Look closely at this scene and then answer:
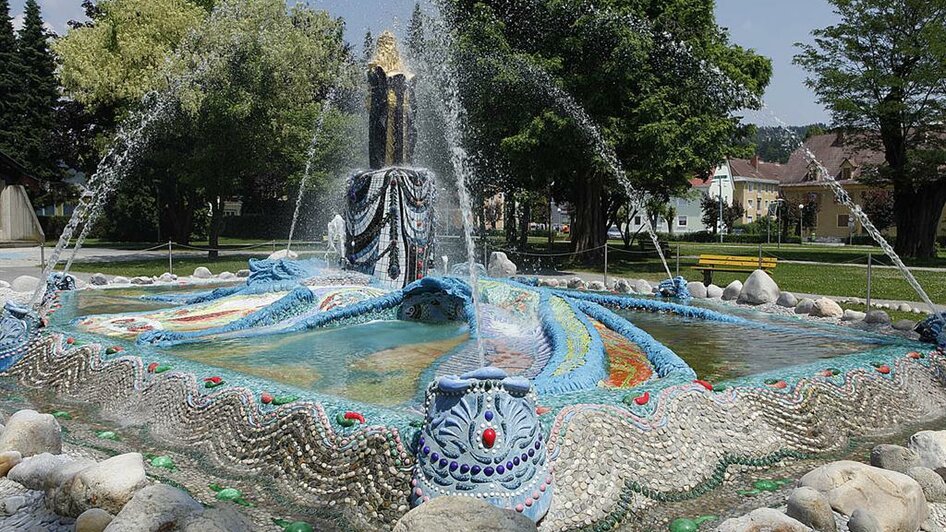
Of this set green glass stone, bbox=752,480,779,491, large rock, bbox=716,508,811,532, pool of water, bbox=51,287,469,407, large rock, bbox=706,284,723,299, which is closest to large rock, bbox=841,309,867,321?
large rock, bbox=706,284,723,299

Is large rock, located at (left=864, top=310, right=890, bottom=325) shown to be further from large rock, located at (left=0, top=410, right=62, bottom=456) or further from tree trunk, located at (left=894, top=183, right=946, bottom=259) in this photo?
tree trunk, located at (left=894, top=183, right=946, bottom=259)

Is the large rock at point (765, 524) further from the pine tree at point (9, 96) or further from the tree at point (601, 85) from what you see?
the pine tree at point (9, 96)

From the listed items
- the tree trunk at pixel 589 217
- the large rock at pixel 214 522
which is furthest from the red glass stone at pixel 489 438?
the tree trunk at pixel 589 217

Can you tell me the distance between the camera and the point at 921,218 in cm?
3362

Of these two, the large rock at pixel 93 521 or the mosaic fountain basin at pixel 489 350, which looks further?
the mosaic fountain basin at pixel 489 350

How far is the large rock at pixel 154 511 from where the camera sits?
370 cm

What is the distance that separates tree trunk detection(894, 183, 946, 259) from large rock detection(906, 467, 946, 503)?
3317 cm

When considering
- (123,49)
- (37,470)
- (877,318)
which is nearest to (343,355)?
(37,470)

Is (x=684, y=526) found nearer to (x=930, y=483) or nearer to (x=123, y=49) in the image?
(x=930, y=483)

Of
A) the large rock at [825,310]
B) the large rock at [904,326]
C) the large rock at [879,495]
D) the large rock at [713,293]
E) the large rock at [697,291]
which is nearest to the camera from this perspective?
the large rock at [879,495]

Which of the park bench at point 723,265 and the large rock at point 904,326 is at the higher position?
the park bench at point 723,265

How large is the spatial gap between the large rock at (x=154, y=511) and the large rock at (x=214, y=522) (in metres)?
0.06

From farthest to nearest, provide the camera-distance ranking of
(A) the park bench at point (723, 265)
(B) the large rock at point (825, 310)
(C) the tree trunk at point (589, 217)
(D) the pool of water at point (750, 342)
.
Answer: (C) the tree trunk at point (589, 217)
(A) the park bench at point (723, 265)
(B) the large rock at point (825, 310)
(D) the pool of water at point (750, 342)

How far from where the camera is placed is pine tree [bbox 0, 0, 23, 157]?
140 feet
